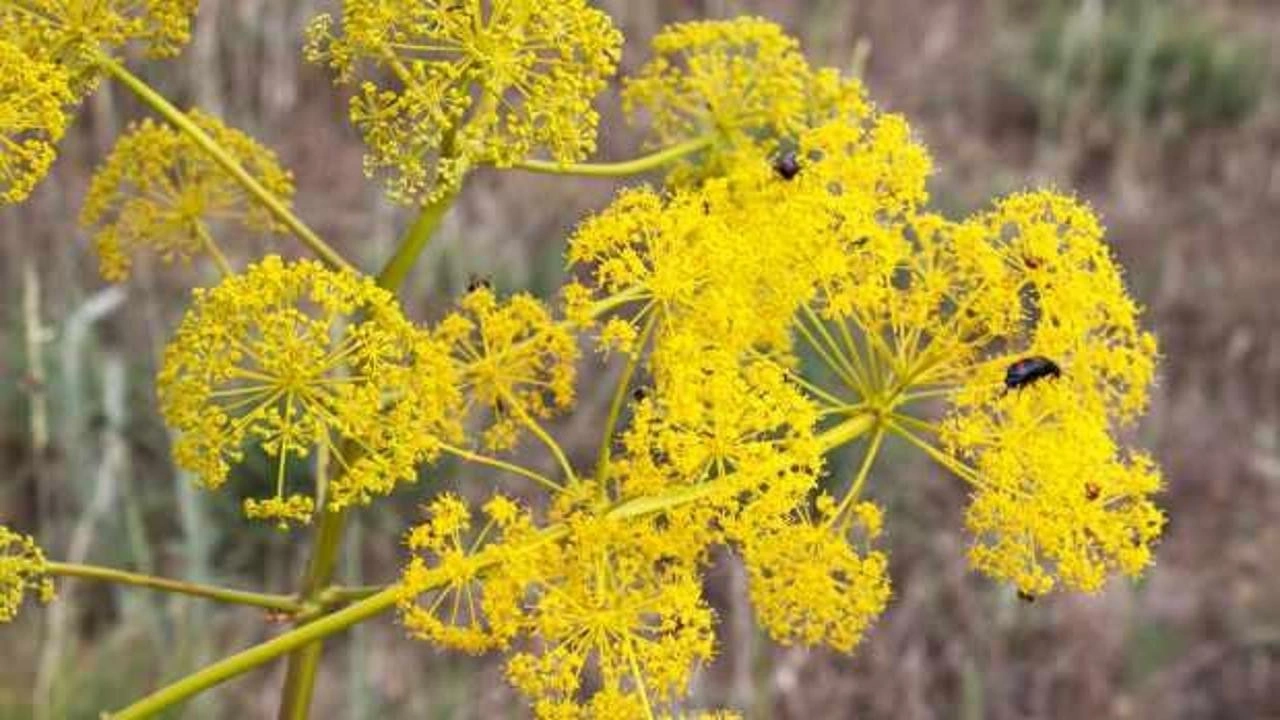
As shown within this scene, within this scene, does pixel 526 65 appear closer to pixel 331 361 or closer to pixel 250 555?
pixel 331 361

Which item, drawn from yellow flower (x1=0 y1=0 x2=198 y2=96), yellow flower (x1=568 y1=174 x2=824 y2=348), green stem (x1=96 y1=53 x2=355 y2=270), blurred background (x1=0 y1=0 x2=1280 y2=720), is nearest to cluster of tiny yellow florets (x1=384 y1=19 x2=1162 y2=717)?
yellow flower (x1=568 y1=174 x2=824 y2=348)

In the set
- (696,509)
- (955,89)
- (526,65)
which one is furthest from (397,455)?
(955,89)

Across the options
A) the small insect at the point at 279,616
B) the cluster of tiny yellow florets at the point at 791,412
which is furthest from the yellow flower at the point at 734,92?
the small insect at the point at 279,616

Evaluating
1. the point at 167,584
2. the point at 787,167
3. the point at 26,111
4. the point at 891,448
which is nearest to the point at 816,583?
the point at 787,167

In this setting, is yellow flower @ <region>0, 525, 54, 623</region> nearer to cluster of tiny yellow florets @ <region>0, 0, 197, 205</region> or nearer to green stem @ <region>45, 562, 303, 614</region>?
green stem @ <region>45, 562, 303, 614</region>

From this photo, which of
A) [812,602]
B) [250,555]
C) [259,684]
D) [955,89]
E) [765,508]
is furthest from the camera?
[955,89]

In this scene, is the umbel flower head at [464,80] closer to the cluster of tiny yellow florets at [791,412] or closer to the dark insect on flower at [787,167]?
the cluster of tiny yellow florets at [791,412]
